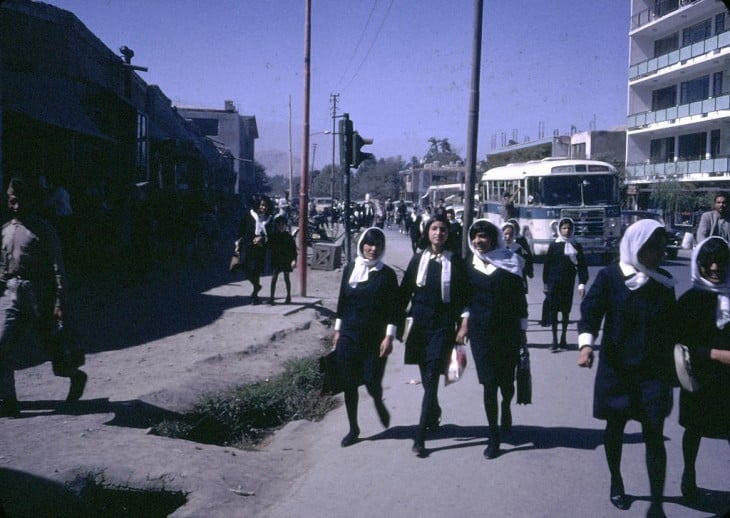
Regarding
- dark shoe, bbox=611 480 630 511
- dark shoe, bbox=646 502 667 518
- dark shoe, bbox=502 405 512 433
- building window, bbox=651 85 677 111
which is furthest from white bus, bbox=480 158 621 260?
building window, bbox=651 85 677 111

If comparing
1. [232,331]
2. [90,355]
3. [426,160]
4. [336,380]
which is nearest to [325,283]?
[232,331]

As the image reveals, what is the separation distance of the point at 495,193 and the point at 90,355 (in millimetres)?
20807

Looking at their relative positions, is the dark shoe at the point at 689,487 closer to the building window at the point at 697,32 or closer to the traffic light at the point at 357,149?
the traffic light at the point at 357,149

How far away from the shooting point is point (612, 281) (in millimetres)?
4406

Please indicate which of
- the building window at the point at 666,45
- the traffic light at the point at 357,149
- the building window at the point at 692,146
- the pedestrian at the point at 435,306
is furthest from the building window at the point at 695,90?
the pedestrian at the point at 435,306

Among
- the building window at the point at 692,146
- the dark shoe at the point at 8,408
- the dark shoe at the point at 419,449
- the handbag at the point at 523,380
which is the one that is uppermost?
the building window at the point at 692,146

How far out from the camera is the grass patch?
21.2 feet

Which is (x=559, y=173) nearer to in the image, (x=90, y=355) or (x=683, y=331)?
(x=90, y=355)

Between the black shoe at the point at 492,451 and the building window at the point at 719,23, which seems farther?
the building window at the point at 719,23

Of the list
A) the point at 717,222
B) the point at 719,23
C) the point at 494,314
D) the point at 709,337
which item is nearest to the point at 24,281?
the point at 494,314

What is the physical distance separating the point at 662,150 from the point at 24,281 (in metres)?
41.0

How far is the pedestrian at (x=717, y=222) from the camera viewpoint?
32.4 feet

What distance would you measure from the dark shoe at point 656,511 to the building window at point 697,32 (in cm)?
3644

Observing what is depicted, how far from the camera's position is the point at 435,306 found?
549cm
